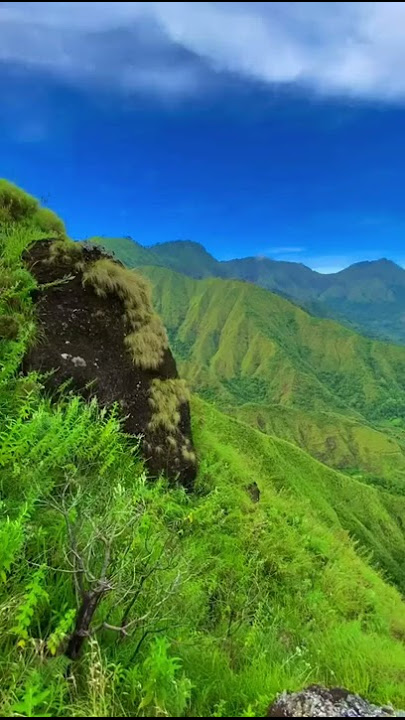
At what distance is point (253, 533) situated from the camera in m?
9.36

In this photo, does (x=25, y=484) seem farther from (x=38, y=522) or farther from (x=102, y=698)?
(x=102, y=698)

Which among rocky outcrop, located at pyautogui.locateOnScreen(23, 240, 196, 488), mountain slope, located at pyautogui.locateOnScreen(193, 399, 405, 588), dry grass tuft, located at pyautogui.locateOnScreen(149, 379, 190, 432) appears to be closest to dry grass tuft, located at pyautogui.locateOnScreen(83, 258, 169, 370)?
rocky outcrop, located at pyautogui.locateOnScreen(23, 240, 196, 488)

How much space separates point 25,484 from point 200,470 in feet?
19.8

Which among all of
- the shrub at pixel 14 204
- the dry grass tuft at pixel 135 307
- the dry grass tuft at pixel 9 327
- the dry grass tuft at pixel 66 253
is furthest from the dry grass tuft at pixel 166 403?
the shrub at pixel 14 204

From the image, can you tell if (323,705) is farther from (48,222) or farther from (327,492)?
(327,492)

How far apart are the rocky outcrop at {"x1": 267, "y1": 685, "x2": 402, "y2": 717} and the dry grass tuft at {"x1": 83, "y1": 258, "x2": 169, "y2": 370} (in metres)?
7.76

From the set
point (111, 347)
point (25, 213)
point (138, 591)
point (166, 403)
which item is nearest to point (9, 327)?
point (111, 347)

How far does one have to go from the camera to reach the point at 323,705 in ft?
12.5

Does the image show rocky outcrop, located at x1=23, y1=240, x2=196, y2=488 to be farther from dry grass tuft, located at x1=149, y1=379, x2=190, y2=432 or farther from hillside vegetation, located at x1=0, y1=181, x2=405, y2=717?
hillside vegetation, located at x1=0, y1=181, x2=405, y2=717

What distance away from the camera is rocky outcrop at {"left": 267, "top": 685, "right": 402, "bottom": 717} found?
3.74 meters

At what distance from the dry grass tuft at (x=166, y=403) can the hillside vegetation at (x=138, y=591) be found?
1.21m

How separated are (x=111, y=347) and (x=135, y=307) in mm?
1371

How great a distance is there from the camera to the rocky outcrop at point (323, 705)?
12.3ft

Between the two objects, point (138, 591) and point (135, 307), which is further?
point (135, 307)
